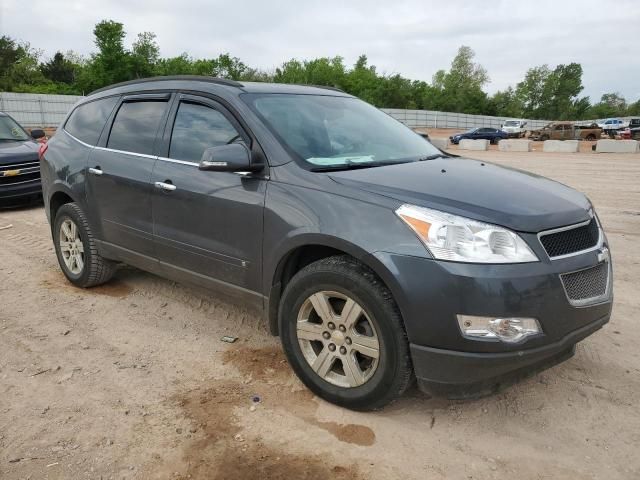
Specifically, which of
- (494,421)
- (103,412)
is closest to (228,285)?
(103,412)

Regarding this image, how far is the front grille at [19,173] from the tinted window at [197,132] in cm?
649

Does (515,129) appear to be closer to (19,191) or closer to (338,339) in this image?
(19,191)

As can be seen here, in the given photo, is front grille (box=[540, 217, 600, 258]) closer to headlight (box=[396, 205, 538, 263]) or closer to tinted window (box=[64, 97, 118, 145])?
headlight (box=[396, 205, 538, 263])

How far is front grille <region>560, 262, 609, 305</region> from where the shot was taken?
8.95ft

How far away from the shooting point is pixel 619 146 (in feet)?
Answer: 78.7

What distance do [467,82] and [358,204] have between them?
102725mm

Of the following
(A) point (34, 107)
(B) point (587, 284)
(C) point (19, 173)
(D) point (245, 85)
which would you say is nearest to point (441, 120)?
(A) point (34, 107)

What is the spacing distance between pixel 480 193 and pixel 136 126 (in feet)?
9.19

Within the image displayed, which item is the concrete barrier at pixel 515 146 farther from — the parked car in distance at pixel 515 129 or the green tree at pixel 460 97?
the green tree at pixel 460 97

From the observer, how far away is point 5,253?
6.51m

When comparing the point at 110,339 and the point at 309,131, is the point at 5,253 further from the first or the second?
the point at 309,131

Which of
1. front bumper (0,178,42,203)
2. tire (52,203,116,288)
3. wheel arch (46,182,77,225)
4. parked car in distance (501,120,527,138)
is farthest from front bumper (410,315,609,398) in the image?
parked car in distance (501,120,527,138)

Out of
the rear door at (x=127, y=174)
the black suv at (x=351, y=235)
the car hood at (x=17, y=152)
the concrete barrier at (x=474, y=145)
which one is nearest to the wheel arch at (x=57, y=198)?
the rear door at (x=127, y=174)

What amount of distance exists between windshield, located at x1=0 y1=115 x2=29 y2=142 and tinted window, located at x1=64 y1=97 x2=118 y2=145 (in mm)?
5593
